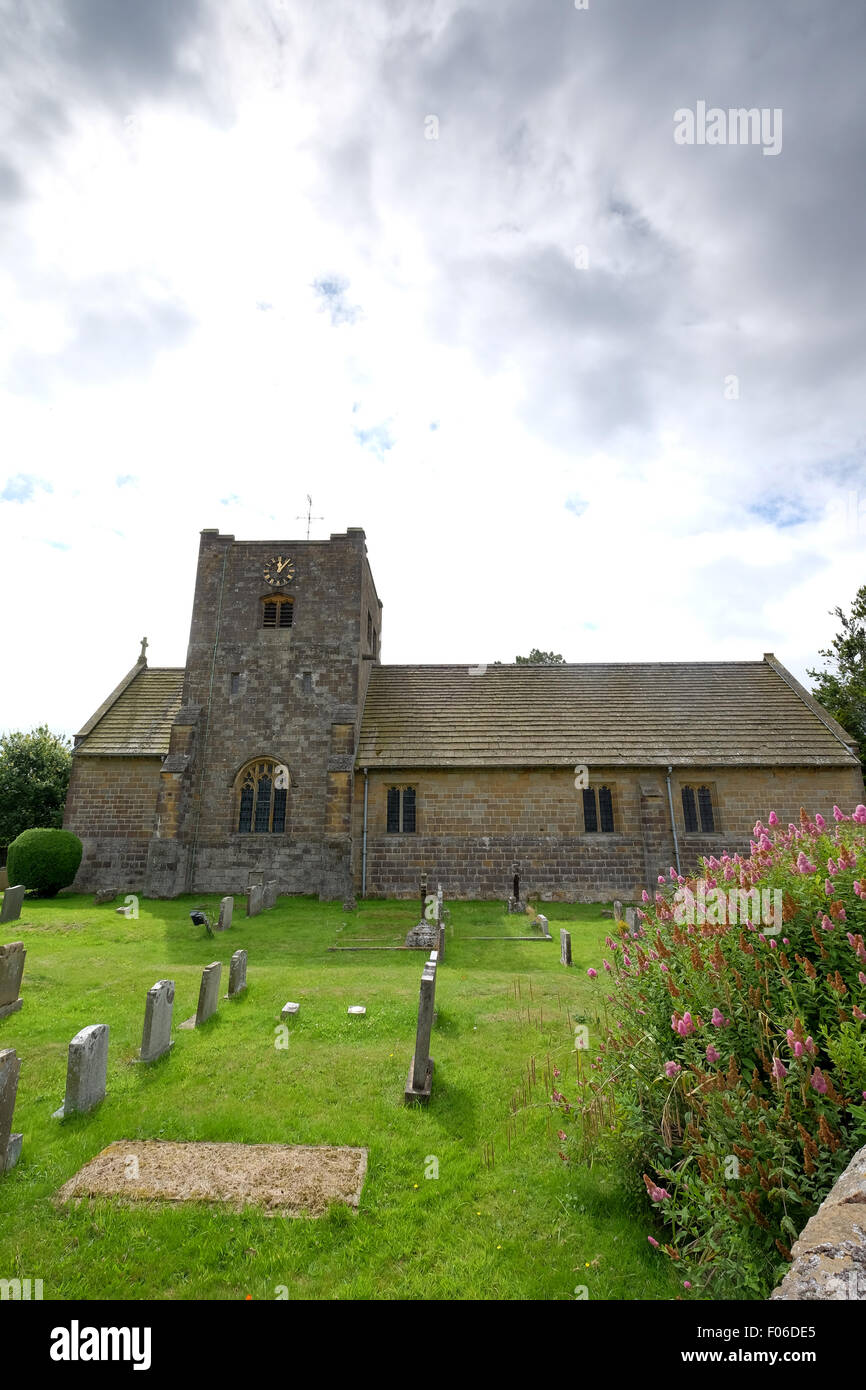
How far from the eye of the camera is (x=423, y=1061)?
6.73 metres

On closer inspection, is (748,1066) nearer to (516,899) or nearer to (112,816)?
(516,899)

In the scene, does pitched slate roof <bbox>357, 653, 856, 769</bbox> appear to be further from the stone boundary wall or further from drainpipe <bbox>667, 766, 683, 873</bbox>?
the stone boundary wall

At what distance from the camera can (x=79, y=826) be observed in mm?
21297

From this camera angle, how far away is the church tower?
65.1 feet

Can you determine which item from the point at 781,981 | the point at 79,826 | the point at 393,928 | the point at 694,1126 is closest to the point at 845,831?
the point at 781,981

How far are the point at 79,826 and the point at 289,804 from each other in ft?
25.6

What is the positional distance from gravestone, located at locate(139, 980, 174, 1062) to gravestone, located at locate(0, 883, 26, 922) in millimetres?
10976

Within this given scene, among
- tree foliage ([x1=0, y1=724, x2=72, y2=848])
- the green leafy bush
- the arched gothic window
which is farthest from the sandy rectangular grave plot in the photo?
tree foliage ([x1=0, y1=724, x2=72, y2=848])

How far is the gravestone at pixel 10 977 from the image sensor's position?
909 cm

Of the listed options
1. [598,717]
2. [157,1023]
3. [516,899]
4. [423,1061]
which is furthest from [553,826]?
[157,1023]

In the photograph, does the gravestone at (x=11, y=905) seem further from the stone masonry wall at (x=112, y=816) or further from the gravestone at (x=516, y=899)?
the gravestone at (x=516, y=899)

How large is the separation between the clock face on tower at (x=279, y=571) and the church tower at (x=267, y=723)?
5 centimetres

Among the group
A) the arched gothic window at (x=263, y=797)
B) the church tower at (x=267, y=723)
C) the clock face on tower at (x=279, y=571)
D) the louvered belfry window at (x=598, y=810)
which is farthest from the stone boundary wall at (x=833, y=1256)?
the clock face on tower at (x=279, y=571)
